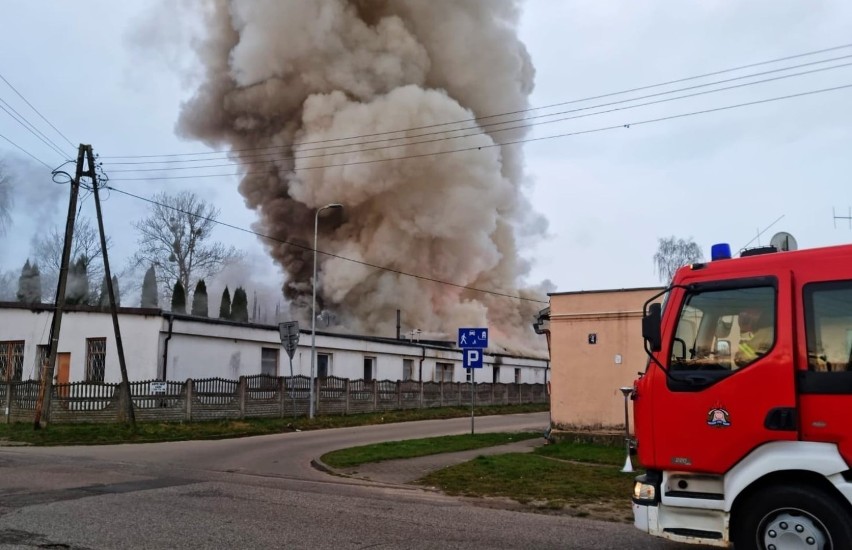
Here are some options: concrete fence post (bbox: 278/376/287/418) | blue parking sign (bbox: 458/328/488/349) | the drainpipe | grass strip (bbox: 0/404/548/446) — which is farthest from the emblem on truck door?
concrete fence post (bbox: 278/376/287/418)

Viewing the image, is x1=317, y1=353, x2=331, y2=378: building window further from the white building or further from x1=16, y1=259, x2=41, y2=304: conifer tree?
x1=16, y1=259, x2=41, y2=304: conifer tree

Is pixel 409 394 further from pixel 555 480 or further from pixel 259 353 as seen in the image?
pixel 555 480

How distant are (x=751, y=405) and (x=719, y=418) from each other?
0.79ft

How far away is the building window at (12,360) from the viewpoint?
24469mm

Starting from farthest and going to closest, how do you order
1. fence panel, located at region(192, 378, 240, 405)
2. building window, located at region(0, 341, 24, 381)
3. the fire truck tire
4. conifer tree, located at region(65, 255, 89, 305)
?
conifer tree, located at region(65, 255, 89, 305)
building window, located at region(0, 341, 24, 381)
fence panel, located at region(192, 378, 240, 405)
the fire truck tire

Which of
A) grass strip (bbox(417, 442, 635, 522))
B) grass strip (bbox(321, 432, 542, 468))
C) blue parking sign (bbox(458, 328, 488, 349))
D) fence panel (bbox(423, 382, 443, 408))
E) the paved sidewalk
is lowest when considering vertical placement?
the paved sidewalk

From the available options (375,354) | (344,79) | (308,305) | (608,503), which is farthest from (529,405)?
(608,503)

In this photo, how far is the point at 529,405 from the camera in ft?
128

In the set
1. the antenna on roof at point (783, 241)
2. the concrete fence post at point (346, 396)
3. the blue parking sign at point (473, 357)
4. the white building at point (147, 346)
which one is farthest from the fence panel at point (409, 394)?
the antenna on roof at point (783, 241)

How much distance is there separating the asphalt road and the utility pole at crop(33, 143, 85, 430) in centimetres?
652

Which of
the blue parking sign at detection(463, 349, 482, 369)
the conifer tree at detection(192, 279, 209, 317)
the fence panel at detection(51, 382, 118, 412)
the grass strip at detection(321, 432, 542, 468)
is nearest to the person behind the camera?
the grass strip at detection(321, 432, 542, 468)

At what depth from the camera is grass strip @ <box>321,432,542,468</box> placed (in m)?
13.1

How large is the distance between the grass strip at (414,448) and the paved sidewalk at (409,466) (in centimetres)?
30

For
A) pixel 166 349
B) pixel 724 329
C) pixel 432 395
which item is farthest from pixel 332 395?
pixel 724 329
